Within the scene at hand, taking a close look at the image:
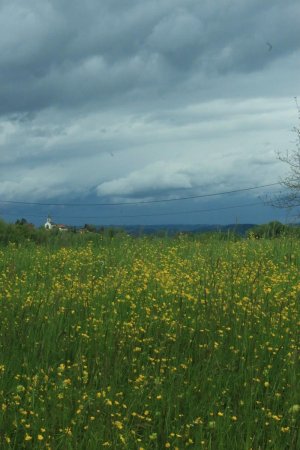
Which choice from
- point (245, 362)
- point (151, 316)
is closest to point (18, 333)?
point (151, 316)

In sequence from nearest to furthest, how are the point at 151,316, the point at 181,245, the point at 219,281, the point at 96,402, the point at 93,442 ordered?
the point at 93,442, the point at 96,402, the point at 151,316, the point at 219,281, the point at 181,245

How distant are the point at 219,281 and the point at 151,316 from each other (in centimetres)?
245

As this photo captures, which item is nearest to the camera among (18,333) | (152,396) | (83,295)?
(152,396)

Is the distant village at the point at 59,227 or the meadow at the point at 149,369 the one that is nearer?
the meadow at the point at 149,369

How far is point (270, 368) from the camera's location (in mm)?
7027

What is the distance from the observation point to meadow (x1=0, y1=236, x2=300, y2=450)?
535 centimetres

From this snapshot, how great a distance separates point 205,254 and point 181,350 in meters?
6.94

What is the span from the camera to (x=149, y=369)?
6707 mm

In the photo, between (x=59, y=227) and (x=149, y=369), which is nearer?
(x=149, y=369)

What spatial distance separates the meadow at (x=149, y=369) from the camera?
5352mm

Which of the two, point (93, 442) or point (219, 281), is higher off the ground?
point (219, 281)

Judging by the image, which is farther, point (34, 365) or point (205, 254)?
point (205, 254)

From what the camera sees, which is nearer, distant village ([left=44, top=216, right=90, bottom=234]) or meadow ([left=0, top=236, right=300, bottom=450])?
meadow ([left=0, top=236, right=300, bottom=450])

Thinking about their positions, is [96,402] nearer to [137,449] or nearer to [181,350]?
[137,449]
